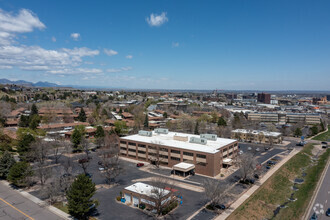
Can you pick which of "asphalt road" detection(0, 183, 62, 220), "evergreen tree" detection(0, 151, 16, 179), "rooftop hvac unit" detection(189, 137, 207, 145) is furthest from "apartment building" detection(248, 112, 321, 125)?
"asphalt road" detection(0, 183, 62, 220)

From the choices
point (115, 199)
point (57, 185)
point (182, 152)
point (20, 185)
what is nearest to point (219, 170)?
point (182, 152)

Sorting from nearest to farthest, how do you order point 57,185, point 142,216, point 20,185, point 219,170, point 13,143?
point 142,216, point 57,185, point 20,185, point 219,170, point 13,143

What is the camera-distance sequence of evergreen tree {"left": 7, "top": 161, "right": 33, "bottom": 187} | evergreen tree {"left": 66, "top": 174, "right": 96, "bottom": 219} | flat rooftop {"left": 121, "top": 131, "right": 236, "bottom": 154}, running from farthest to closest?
1. flat rooftop {"left": 121, "top": 131, "right": 236, "bottom": 154}
2. evergreen tree {"left": 7, "top": 161, "right": 33, "bottom": 187}
3. evergreen tree {"left": 66, "top": 174, "right": 96, "bottom": 219}

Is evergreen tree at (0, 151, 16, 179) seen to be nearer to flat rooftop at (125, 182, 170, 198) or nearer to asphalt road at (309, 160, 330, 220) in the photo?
flat rooftop at (125, 182, 170, 198)

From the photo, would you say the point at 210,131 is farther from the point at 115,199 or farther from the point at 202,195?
the point at 115,199

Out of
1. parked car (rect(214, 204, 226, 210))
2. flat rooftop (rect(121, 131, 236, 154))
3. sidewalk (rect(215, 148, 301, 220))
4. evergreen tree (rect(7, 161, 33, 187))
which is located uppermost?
flat rooftop (rect(121, 131, 236, 154))
